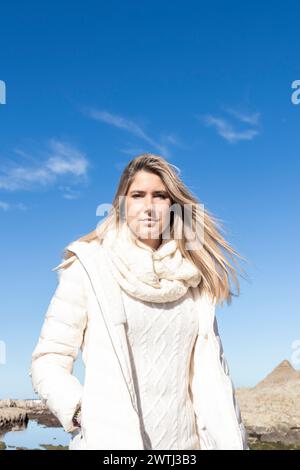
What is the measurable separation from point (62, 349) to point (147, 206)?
1208 millimetres

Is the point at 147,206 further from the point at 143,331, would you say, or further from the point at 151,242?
the point at 143,331

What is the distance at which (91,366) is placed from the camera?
12.7 feet

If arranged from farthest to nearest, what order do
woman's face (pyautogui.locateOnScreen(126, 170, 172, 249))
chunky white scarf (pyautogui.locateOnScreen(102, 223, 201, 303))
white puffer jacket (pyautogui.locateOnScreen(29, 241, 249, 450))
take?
woman's face (pyautogui.locateOnScreen(126, 170, 172, 249)) < chunky white scarf (pyautogui.locateOnScreen(102, 223, 201, 303)) < white puffer jacket (pyautogui.locateOnScreen(29, 241, 249, 450))

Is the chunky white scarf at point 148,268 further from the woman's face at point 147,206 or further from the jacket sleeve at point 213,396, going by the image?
the jacket sleeve at point 213,396

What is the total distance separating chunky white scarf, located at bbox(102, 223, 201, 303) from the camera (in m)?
4.13

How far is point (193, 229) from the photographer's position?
474 centimetres

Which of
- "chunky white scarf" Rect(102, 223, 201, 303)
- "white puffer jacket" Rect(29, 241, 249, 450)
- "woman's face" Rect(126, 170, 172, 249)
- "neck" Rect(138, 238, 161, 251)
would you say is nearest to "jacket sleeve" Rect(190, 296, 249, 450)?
"white puffer jacket" Rect(29, 241, 249, 450)

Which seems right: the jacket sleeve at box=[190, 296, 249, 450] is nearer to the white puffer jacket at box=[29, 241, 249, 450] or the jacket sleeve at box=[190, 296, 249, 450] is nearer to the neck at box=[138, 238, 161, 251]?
the white puffer jacket at box=[29, 241, 249, 450]

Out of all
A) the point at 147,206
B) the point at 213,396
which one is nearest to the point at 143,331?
the point at 213,396

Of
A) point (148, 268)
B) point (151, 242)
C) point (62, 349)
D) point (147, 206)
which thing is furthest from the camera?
point (151, 242)

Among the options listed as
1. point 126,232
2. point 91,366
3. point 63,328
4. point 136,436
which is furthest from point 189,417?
point 126,232
